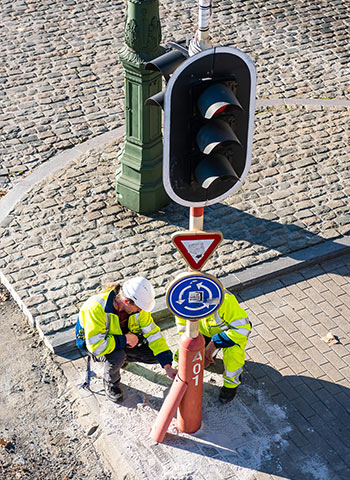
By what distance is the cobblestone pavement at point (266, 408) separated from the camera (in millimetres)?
7055

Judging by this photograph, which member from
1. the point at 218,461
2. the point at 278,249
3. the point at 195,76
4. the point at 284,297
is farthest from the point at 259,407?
the point at 195,76

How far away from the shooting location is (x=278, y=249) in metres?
9.52

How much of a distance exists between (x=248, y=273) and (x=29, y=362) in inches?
112

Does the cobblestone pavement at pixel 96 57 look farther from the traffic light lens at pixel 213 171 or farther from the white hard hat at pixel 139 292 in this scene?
the traffic light lens at pixel 213 171

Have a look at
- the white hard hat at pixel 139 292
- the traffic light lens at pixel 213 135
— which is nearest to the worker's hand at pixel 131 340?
the white hard hat at pixel 139 292

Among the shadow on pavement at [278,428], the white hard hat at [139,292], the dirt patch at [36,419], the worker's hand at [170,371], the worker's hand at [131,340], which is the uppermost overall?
→ the white hard hat at [139,292]

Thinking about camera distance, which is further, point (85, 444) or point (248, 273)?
point (248, 273)

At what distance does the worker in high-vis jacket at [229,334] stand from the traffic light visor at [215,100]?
8.03ft

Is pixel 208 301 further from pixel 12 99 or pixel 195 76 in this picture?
pixel 12 99

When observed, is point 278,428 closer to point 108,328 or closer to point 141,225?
point 108,328

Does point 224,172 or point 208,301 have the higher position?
point 224,172

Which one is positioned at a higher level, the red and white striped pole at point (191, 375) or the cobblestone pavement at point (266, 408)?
the red and white striped pole at point (191, 375)

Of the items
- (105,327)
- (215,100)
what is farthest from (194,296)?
(215,100)

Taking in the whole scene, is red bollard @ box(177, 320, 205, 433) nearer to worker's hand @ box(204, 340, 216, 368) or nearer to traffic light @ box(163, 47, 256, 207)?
worker's hand @ box(204, 340, 216, 368)
